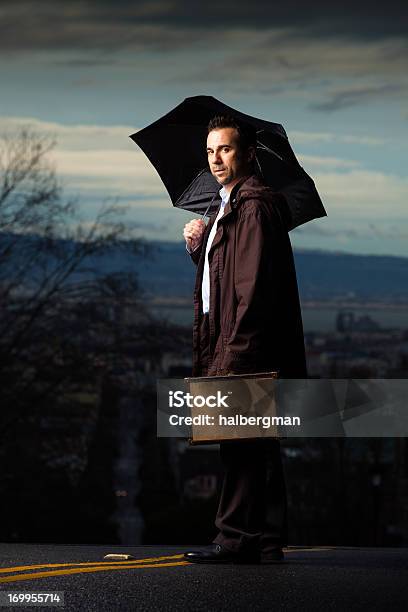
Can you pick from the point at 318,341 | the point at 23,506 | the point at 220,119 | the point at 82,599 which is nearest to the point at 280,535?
the point at 82,599

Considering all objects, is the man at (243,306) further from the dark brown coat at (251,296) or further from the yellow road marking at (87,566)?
the yellow road marking at (87,566)

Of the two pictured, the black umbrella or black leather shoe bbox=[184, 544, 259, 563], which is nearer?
black leather shoe bbox=[184, 544, 259, 563]

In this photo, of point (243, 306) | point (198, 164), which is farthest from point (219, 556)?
point (198, 164)

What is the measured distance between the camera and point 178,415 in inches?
255

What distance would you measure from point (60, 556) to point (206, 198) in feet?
6.18

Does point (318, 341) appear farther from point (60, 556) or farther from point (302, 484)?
point (60, 556)

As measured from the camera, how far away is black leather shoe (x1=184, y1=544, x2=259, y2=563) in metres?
6.29

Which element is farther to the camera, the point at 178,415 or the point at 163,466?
the point at 163,466

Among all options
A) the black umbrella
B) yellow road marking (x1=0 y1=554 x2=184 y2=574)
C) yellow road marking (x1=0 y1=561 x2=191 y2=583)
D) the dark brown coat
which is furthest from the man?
the black umbrella

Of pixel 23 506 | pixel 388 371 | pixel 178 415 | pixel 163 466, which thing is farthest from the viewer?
Result: pixel 388 371

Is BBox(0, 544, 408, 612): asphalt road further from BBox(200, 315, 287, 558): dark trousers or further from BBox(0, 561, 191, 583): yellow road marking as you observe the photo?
BBox(200, 315, 287, 558): dark trousers

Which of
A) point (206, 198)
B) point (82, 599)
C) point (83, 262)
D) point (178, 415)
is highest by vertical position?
point (83, 262)

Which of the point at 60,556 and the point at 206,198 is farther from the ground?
the point at 206,198

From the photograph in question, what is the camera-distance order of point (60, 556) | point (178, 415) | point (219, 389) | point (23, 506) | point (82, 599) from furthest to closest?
point (23, 506), point (60, 556), point (178, 415), point (219, 389), point (82, 599)
